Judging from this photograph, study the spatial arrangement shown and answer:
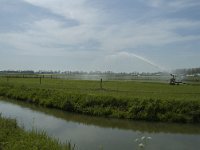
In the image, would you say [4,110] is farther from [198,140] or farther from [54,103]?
[198,140]

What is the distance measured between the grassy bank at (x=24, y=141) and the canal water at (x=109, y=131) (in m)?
2.40

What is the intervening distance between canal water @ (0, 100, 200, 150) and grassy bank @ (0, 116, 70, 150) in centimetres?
240

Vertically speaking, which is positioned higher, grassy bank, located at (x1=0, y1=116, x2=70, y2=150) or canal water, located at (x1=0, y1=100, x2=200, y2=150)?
grassy bank, located at (x1=0, y1=116, x2=70, y2=150)

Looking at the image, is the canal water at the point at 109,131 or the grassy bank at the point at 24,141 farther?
the canal water at the point at 109,131

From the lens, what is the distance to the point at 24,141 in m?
13.1

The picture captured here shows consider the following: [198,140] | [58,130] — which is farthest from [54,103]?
[198,140]

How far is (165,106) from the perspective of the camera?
80.6 ft

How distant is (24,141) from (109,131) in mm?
8515

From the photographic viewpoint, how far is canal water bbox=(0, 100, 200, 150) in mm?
17000

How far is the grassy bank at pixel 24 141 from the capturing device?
12.3m

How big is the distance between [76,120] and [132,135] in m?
6.03

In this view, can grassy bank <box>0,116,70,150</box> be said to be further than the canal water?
No

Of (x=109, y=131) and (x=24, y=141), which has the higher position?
(x=24, y=141)

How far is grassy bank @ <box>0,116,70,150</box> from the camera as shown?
40.4ft
